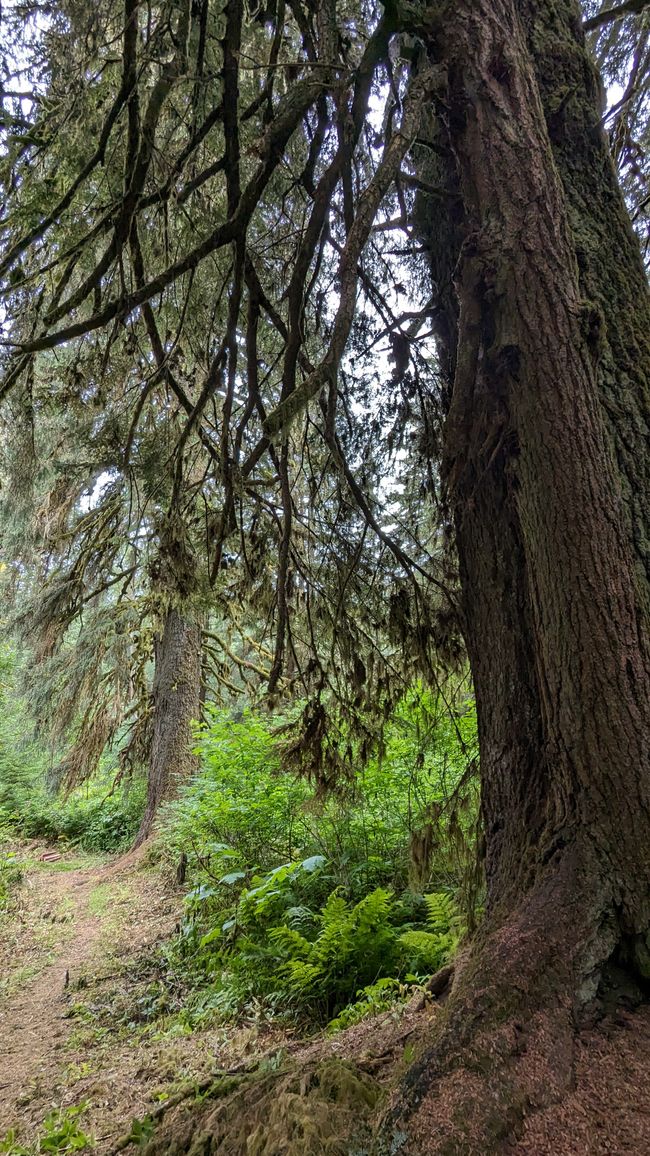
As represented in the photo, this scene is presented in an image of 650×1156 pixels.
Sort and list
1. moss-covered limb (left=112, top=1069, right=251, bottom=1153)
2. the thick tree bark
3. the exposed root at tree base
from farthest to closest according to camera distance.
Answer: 1. moss-covered limb (left=112, top=1069, right=251, bottom=1153)
2. the thick tree bark
3. the exposed root at tree base

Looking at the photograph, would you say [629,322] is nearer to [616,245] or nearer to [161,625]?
[616,245]

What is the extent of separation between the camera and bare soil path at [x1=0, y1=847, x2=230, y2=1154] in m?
3.11

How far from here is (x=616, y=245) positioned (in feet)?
6.68

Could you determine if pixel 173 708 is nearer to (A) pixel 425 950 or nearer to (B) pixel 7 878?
(B) pixel 7 878

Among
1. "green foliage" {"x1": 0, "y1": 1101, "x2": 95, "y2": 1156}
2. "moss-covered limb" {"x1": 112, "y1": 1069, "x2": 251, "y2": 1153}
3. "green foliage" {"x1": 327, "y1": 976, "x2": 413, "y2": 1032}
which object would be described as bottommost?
"green foliage" {"x1": 0, "y1": 1101, "x2": 95, "y2": 1156}

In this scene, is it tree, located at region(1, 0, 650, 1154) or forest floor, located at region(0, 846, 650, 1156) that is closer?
forest floor, located at region(0, 846, 650, 1156)

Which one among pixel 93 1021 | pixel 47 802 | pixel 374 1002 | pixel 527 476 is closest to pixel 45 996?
pixel 93 1021

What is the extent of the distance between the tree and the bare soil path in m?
2.04

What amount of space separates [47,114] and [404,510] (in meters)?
2.64

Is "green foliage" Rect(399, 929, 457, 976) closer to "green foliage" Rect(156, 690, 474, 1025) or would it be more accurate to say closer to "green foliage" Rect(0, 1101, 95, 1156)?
"green foliage" Rect(156, 690, 474, 1025)

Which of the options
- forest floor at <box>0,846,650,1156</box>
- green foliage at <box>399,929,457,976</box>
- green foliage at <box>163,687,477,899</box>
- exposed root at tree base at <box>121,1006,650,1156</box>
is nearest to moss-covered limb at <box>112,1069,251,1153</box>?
forest floor at <box>0,846,650,1156</box>

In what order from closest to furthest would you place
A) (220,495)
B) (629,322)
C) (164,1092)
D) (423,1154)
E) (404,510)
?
(423,1154)
(629,322)
(164,1092)
(404,510)
(220,495)

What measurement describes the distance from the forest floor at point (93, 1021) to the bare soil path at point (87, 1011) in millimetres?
10

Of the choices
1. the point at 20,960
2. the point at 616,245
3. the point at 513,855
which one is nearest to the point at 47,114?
the point at 616,245
